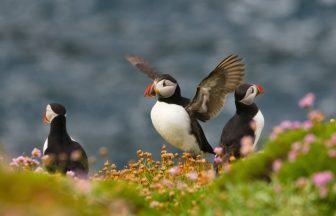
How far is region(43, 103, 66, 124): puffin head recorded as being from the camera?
42.6ft

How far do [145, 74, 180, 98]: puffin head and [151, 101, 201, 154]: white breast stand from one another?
20 centimetres

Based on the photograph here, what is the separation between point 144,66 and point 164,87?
217 centimetres

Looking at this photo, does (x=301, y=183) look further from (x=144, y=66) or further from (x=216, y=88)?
(x=144, y=66)

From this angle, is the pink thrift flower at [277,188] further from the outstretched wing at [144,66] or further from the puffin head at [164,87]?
Answer: the outstretched wing at [144,66]

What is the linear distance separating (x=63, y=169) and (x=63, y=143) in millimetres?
629

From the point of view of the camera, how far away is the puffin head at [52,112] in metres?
13.0

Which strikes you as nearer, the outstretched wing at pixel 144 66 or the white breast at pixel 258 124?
the white breast at pixel 258 124

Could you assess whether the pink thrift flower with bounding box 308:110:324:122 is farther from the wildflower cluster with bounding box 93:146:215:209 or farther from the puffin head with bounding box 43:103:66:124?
the puffin head with bounding box 43:103:66:124

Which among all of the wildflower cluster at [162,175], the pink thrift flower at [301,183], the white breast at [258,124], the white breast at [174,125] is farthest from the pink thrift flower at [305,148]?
the white breast at [174,125]

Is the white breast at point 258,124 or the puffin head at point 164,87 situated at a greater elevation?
the puffin head at point 164,87

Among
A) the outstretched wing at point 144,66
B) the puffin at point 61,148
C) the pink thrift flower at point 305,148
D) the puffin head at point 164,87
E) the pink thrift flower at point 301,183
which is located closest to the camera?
the pink thrift flower at point 301,183

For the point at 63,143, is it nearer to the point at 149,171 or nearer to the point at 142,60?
the point at 149,171

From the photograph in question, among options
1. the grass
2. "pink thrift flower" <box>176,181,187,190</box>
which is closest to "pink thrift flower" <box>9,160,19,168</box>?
the grass

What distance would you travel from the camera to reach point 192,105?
14.7 meters
